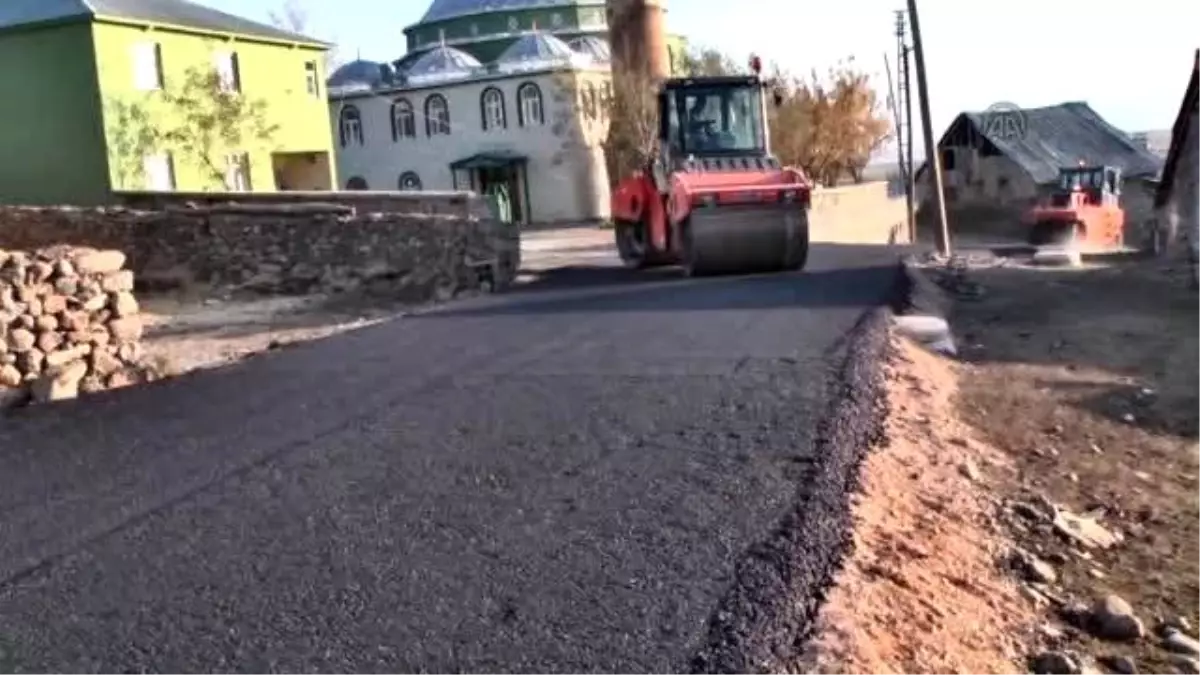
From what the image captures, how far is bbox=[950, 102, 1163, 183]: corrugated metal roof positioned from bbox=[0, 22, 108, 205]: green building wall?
47.4m

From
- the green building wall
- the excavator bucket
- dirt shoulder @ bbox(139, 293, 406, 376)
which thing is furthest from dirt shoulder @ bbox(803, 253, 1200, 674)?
the green building wall

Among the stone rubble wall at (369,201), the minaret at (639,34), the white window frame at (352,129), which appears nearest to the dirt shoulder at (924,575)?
the stone rubble wall at (369,201)

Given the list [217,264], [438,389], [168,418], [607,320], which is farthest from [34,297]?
[217,264]

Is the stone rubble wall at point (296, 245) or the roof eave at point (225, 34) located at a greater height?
the roof eave at point (225, 34)

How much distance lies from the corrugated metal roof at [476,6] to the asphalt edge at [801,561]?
5226cm

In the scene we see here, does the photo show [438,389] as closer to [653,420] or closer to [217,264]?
[653,420]

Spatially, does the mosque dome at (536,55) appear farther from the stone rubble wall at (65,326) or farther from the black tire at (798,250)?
the stone rubble wall at (65,326)

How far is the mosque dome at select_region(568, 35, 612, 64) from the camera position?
2206 inches

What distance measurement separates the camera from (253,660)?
5023mm

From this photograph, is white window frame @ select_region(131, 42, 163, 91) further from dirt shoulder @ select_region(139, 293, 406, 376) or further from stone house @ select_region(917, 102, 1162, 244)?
stone house @ select_region(917, 102, 1162, 244)

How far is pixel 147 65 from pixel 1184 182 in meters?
26.9

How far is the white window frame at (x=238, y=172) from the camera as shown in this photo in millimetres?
39000

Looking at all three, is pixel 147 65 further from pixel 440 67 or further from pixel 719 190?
pixel 719 190

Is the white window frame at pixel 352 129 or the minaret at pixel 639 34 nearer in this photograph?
the minaret at pixel 639 34
